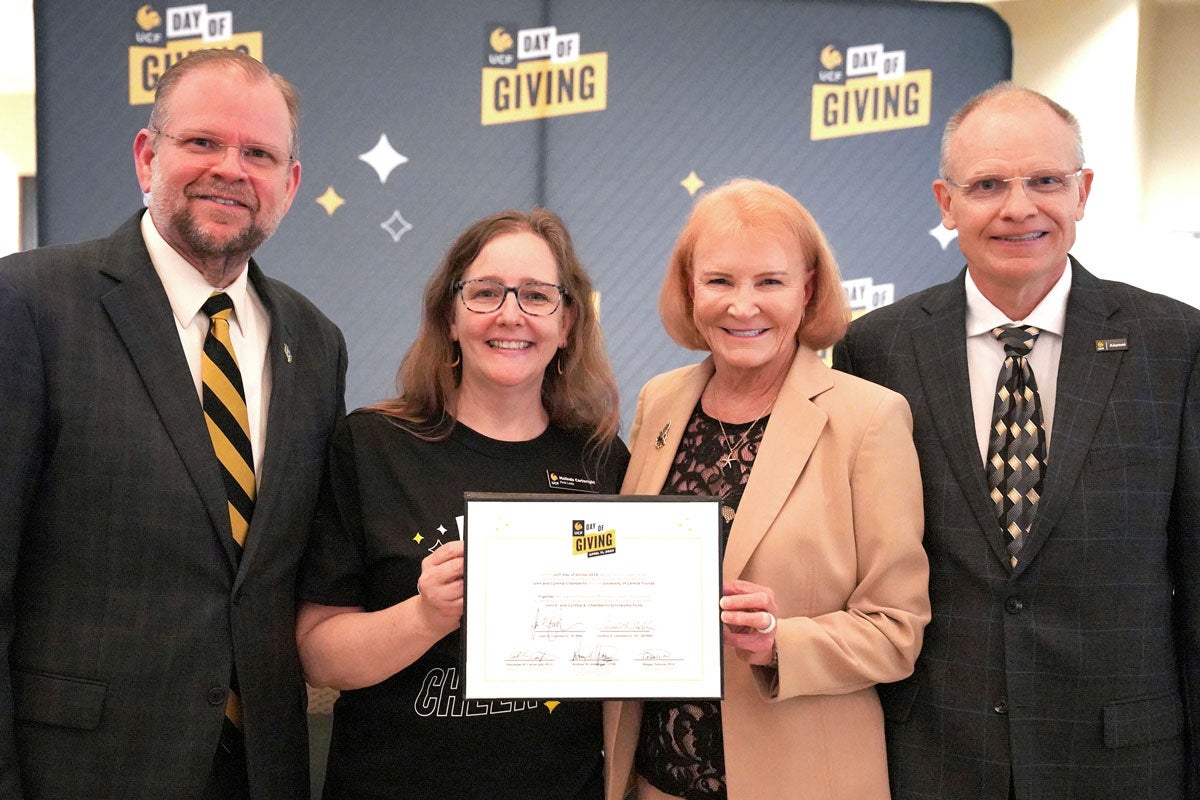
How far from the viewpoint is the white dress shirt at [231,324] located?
6.82 ft

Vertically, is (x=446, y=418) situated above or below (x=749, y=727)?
above

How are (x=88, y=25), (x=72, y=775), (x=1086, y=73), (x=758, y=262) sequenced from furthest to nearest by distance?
1. (x=1086, y=73)
2. (x=88, y=25)
3. (x=758, y=262)
4. (x=72, y=775)

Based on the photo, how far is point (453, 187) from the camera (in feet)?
14.8

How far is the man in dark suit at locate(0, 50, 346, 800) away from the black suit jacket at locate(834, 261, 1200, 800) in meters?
1.30

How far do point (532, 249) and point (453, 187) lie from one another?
2.42 m

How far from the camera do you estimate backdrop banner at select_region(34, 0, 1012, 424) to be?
4.36m

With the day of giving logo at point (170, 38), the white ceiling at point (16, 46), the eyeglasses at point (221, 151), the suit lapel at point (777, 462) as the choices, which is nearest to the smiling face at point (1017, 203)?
the suit lapel at point (777, 462)

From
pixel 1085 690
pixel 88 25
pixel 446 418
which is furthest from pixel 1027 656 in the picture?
pixel 88 25

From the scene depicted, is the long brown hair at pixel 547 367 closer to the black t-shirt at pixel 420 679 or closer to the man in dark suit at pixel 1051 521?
the black t-shirt at pixel 420 679

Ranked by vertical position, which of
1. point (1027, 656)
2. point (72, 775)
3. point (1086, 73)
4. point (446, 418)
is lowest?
point (72, 775)

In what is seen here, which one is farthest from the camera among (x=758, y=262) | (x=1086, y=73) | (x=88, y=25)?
(x=1086, y=73)

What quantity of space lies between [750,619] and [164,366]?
117 cm

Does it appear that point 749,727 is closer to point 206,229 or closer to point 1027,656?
point 1027,656
